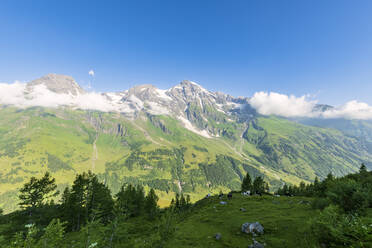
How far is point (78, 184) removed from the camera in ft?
187

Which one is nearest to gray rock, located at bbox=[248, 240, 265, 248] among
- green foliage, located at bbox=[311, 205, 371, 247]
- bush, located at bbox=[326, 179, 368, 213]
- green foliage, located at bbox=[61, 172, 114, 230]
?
green foliage, located at bbox=[311, 205, 371, 247]

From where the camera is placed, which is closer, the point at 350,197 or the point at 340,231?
the point at 340,231

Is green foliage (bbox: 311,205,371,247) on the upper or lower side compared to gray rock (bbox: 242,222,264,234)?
upper

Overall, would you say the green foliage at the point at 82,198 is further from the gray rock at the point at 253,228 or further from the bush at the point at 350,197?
the bush at the point at 350,197

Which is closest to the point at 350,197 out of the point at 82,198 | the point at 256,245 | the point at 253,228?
the point at 253,228

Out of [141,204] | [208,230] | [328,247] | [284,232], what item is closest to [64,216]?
[141,204]

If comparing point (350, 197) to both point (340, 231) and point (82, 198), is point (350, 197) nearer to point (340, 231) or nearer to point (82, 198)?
point (340, 231)

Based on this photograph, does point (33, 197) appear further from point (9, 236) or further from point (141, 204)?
point (141, 204)

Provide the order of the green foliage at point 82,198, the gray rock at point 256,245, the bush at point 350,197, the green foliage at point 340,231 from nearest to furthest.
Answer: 1. the green foliage at point 340,231
2. the gray rock at point 256,245
3. the bush at point 350,197
4. the green foliage at point 82,198

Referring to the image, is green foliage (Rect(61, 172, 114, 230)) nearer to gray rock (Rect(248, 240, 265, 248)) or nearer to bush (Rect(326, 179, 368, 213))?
gray rock (Rect(248, 240, 265, 248))

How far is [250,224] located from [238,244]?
619 centimetres

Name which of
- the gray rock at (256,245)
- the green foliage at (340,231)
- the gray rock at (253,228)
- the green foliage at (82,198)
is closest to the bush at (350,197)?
the gray rock at (253,228)

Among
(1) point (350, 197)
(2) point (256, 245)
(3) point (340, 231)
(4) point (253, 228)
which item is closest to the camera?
(3) point (340, 231)

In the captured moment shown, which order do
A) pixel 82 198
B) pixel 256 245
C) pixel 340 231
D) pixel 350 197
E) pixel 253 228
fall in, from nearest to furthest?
pixel 340 231
pixel 256 245
pixel 350 197
pixel 253 228
pixel 82 198
